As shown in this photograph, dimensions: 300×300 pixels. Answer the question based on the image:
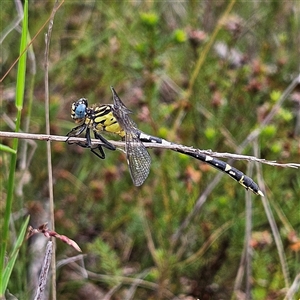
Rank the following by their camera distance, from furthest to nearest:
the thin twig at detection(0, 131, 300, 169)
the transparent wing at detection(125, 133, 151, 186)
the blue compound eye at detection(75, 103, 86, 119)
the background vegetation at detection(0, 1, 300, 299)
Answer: the background vegetation at detection(0, 1, 300, 299) < the blue compound eye at detection(75, 103, 86, 119) < the transparent wing at detection(125, 133, 151, 186) < the thin twig at detection(0, 131, 300, 169)

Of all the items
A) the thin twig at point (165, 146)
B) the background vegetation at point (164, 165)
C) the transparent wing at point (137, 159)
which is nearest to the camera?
the thin twig at point (165, 146)

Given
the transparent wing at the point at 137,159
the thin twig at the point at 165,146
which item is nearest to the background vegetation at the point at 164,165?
the transparent wing at the point at 137,159

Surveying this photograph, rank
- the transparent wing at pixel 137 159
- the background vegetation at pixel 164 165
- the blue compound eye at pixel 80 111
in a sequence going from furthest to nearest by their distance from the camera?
the background vegetation at pixel 164 165 → the blue compound eye at pixel 80 111 → the transparent wing at pixel 137 159

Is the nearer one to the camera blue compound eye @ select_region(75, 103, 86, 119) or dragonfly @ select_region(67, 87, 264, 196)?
dragonfly @ select_region(67, 87, 264, 196)

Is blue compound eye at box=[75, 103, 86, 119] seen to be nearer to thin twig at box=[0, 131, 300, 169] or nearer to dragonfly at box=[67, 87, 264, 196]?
dragonfly at box=[67, 87, 264, 196]

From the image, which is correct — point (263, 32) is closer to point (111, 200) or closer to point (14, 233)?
point (111, 200)

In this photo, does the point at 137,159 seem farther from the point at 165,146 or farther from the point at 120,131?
the point at 165,146

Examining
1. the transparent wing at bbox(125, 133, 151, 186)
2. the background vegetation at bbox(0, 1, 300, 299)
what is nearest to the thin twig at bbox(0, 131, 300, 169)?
the transparent wing at bbox(125, 133, 151, 186)

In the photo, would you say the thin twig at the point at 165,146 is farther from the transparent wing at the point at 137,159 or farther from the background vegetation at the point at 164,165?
the background vegetation at the point at 164,165
